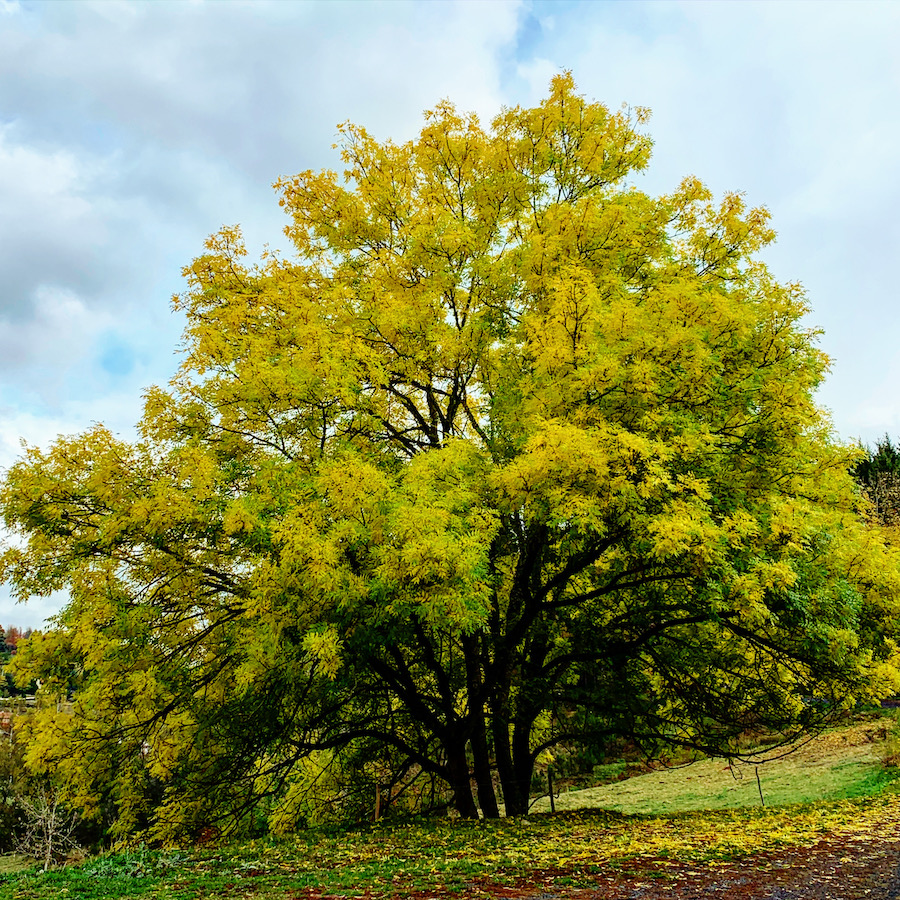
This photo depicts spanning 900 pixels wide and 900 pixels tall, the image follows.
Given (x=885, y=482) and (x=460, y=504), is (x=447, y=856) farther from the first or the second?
(x=885, y=482)

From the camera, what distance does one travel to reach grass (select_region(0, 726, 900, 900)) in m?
5.49

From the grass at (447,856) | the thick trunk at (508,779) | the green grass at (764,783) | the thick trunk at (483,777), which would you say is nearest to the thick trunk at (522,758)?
the thick trunk at (508,779)

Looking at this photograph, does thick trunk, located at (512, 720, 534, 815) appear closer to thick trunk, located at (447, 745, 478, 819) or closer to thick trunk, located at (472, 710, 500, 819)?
thick trunk, located at (472, 710, 500, 819)

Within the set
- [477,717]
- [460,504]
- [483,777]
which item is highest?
[460,504]

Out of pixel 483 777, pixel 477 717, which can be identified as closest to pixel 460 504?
pixel 477 717

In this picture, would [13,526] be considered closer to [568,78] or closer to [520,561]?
[520,561]

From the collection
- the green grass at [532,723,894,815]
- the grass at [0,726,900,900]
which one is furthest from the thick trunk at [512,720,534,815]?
the green grass at [532,723,894,815]

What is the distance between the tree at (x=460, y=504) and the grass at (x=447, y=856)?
152 cm

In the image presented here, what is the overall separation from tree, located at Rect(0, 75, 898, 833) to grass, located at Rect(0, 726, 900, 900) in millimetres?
1516

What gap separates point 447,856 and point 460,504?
3466 millimetres

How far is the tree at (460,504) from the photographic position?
7227 mm

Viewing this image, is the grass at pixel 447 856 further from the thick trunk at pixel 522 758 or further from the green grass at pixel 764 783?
the green grass at pixel 764 783

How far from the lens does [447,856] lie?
21.9ft

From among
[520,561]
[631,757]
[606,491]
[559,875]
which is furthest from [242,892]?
[631,757]
